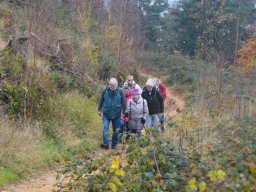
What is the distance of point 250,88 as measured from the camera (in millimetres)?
14203

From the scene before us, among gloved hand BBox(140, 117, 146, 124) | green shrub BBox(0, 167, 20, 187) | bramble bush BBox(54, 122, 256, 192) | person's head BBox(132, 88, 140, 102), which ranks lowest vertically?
green shrub BBox(0, 167, 20, 187)

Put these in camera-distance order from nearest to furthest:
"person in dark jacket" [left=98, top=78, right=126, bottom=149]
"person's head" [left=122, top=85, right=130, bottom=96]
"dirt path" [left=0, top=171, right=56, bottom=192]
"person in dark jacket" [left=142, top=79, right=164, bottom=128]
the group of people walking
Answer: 1. "dirt path" [left=0, top=171, right=56, bottom=192]
2. the group of people walking
3. "person in dark jacket" [left=98, top=78, right=126, bottom=149]
4. "person in dark jacket" [left=142, top=79, right=164, bottom=128]
5. "person's head" [left=122, top=85, right=130, bottom=96]

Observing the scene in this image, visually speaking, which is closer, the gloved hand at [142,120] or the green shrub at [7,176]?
the green shrub at [7,176]

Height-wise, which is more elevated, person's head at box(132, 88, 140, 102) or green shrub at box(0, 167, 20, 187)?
person's head at box(132, 88, 140, 102)

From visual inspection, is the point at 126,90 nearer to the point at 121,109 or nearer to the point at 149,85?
the point at 149,85

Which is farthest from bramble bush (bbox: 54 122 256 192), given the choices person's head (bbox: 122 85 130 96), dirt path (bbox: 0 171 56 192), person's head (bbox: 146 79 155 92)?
person's head (bbox: 122 85 130 96)

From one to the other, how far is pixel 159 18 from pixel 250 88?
4128 cm

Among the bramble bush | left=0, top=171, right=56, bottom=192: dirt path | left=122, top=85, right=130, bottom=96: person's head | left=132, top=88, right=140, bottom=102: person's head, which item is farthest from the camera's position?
left=122, top=85, right=130, bottom=96: person's head

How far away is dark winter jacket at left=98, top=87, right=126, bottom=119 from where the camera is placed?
10188 millimetres

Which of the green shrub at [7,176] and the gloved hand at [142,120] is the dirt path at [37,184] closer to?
the green shrub at [7,176]

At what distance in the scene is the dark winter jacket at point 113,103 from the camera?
10188 millimetres

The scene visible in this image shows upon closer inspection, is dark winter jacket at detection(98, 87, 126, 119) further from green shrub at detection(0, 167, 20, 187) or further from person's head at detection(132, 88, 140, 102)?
green shrub at detection(0, 167, 20, 187)

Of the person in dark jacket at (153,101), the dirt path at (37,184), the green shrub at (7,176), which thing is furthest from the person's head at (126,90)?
the green shrub at (7,176)

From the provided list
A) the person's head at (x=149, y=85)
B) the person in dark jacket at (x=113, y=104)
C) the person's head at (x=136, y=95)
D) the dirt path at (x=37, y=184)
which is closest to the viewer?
the dirt path at (x=37, y=184)
